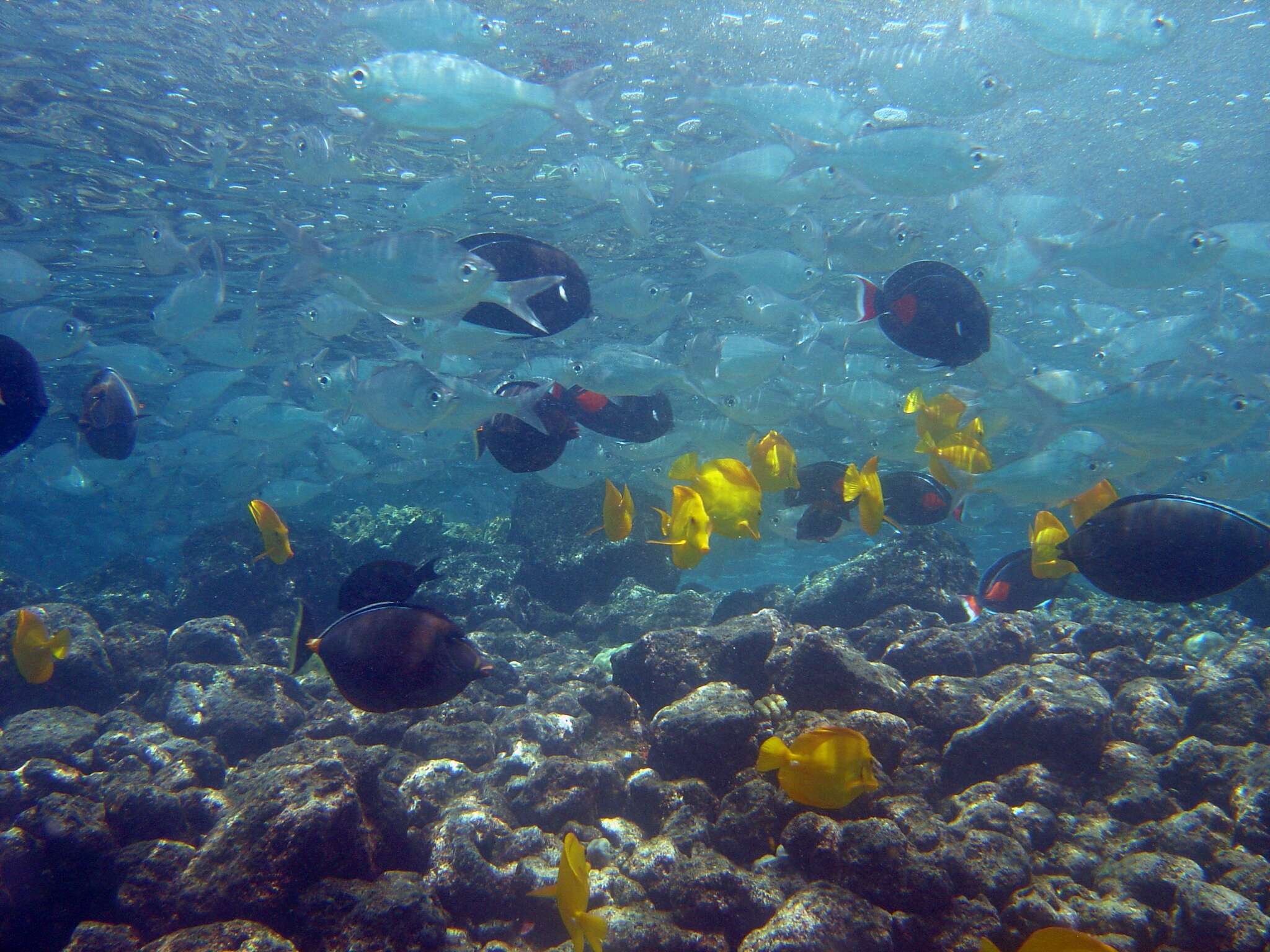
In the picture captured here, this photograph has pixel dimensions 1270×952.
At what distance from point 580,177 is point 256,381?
646 inches

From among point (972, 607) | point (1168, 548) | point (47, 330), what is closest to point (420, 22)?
point (47, 330)

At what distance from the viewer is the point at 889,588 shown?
397 inches

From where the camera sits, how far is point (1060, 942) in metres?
2.38

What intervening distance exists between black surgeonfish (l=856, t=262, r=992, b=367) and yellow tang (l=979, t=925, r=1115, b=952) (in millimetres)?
4004

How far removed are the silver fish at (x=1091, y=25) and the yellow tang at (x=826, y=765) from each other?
32.8 feet

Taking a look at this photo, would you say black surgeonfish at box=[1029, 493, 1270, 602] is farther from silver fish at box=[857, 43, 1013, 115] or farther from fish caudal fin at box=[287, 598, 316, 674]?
silver fish at box=[857, 43, 1013, 115]

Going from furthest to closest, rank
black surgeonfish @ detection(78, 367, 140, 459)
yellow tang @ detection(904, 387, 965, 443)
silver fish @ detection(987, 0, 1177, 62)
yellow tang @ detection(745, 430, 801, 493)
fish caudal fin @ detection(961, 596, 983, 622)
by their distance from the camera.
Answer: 1. fish caudal fin @ detection(961, 596, 983, 622)
2. silver fish @ detection(987, 0, 1177, 62)
3. yellow tang @ detection(904, 387, 965, 443)
4. black surgeonfish @ detection(78, 367, 140, 459)
5. yellow tang @ detection(745, 430, 801, 493)

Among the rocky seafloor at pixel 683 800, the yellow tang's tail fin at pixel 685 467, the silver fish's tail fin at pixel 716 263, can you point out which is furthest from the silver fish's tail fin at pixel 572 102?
the rocky seafloor at pixel 683 800

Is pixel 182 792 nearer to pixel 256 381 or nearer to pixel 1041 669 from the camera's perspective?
pixel 1041 669

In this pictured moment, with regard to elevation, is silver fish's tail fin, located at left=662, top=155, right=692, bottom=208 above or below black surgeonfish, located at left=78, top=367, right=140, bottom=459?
above

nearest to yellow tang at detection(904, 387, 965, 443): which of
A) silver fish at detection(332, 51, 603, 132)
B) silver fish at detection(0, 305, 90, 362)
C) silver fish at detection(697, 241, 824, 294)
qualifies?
Answer: silver fish at detection(697, 241, 824, 294)

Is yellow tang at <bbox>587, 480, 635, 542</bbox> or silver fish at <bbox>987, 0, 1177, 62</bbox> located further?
silver fish at <bbox>987, 0, 1177, 62</bbox>

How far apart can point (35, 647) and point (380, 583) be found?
4962mm

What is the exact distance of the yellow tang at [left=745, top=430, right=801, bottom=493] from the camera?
222 inches
